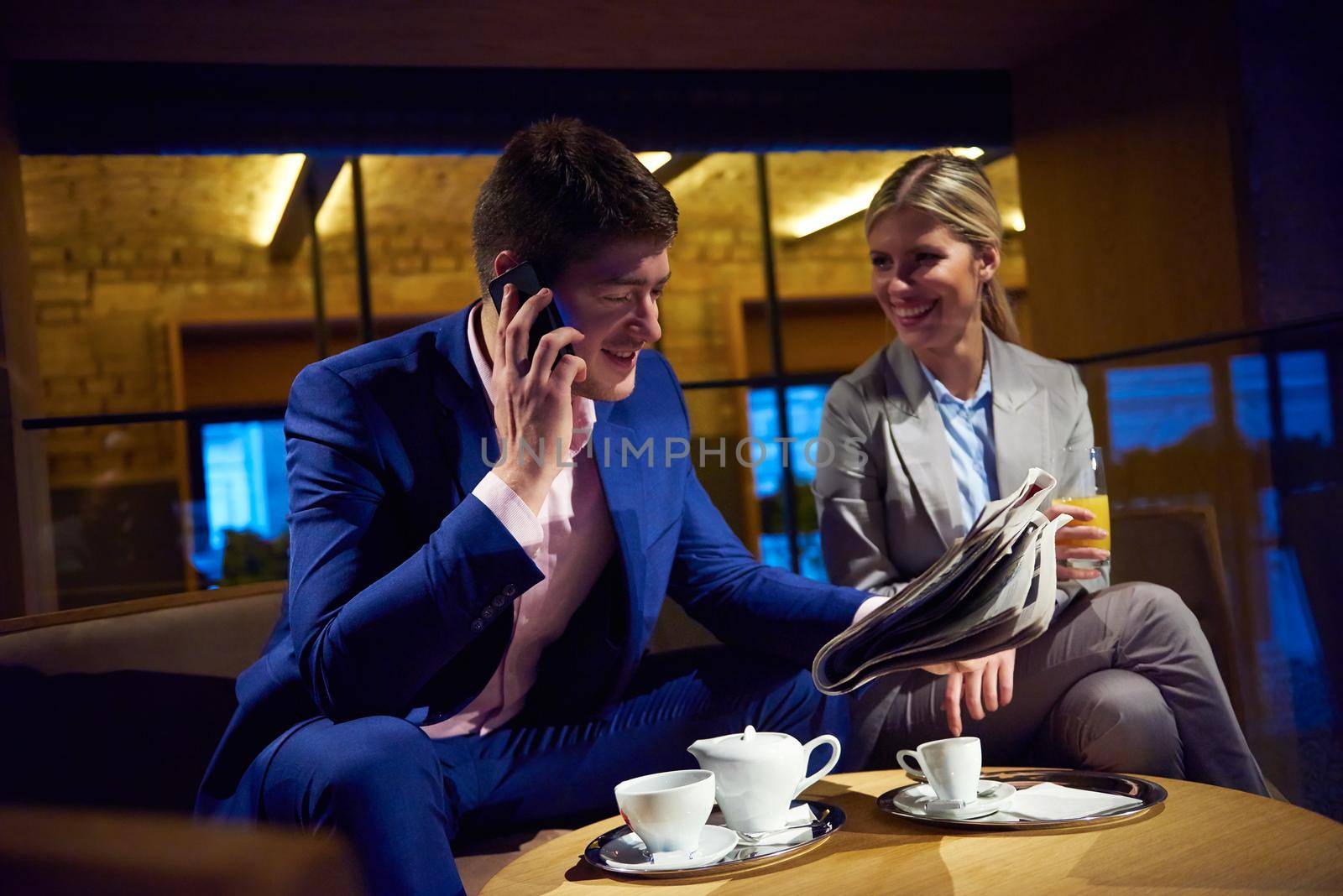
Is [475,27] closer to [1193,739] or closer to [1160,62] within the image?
[1160,62]

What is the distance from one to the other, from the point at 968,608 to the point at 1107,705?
0.47 m

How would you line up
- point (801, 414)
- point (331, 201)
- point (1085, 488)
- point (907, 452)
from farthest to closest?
point (331, 201) < point (801, 414) < point (907, 452) < point (1085, 488)

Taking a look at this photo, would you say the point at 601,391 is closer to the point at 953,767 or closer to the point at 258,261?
the point at 953,767

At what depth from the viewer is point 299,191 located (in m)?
6.67

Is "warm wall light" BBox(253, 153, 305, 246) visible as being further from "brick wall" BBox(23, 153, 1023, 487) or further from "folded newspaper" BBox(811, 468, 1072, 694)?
"folded newspaper" BBox(811, 468, 1072, 694)

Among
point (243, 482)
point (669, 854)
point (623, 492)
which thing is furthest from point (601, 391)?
point (243, 482)

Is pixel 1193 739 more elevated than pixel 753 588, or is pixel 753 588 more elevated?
pixel 753 588

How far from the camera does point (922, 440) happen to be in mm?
1876

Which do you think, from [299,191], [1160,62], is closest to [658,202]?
[1160,62]

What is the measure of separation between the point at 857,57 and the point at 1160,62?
1045 mm

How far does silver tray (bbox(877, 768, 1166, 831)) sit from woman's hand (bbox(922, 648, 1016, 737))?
172 millimetres

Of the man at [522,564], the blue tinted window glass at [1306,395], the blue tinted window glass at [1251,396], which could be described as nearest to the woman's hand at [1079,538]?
the man at [522,564]

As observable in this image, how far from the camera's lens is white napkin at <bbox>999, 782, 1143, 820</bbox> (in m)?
1.04

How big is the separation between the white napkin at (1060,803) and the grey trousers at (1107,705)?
1.08 feet
